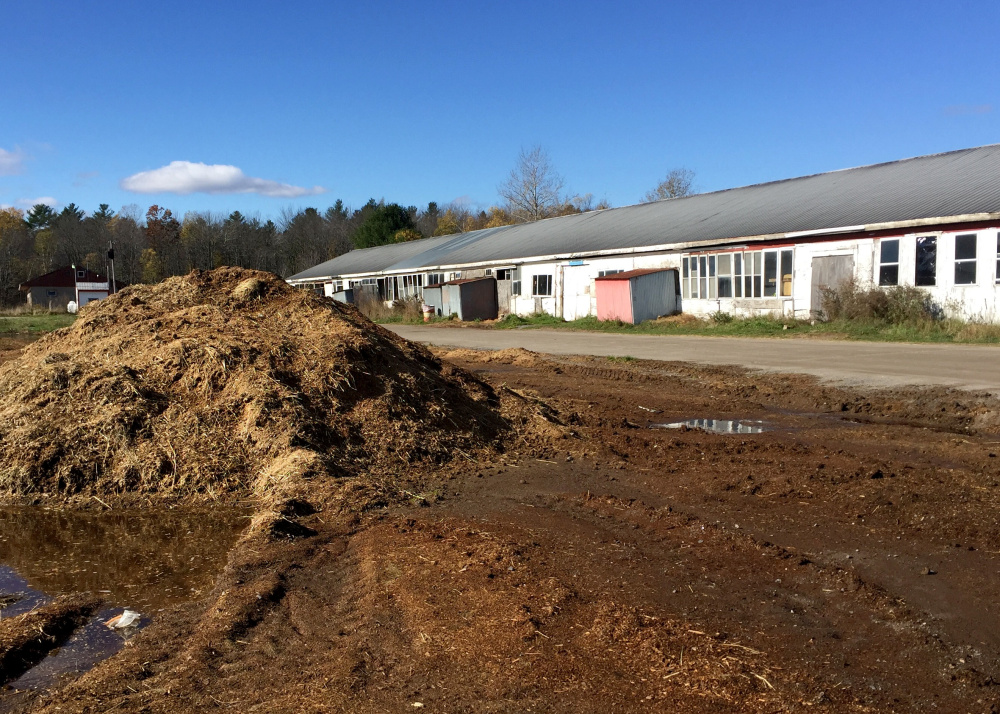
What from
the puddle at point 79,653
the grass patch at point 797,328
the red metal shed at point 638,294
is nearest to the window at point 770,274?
the grass patch at point 797,328

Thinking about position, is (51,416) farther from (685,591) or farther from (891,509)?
(891,509)

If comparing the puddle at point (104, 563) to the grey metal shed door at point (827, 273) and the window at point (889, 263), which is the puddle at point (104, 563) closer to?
the window at point (889, 263)

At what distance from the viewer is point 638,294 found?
28125 mm

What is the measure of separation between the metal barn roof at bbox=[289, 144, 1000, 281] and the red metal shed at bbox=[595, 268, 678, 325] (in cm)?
144

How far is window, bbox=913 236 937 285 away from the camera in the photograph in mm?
21406

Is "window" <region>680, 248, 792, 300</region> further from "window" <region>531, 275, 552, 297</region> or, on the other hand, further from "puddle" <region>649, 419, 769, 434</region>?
"puddle" <region>649, 419, 769, 434</region>

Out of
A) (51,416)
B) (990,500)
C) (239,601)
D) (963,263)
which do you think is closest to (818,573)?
(990,500)

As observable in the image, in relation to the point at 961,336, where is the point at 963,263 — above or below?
above

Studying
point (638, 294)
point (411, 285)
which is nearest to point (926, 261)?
point (638, 294)

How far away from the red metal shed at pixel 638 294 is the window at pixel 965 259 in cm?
977

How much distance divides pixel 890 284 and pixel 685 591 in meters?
20.9

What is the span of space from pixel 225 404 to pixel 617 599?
4779 millimetres

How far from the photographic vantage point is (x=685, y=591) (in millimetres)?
4453

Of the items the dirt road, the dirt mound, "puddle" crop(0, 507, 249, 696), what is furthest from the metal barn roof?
"puddle" crop(0, 507, 249, 696)
